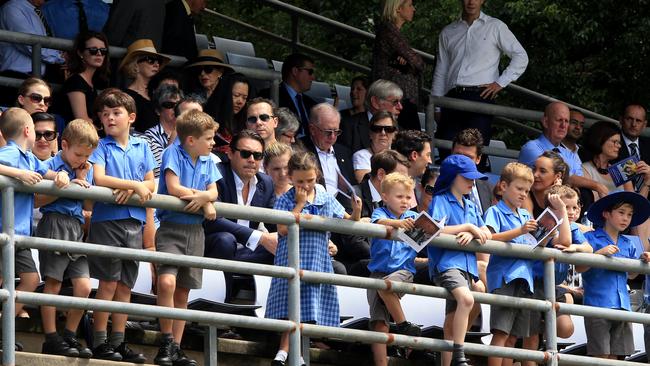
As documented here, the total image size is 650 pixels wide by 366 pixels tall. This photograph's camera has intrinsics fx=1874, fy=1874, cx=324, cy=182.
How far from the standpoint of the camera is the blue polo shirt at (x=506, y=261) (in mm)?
12805

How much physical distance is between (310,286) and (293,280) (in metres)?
0.57

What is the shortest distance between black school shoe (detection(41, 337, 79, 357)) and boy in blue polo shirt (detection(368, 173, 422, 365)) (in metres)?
2.16

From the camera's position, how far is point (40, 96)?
536 inches

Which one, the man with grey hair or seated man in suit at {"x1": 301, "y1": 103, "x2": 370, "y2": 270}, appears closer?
seated man in suit at {"x1": 301, "y1": 103, "x2": 370, "y2": 270}

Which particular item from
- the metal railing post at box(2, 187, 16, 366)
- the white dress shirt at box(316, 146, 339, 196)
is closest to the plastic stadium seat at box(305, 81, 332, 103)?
the white dress shirt at box(316, 146, 339, 196)

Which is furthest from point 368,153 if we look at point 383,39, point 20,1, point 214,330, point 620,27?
point 620,27

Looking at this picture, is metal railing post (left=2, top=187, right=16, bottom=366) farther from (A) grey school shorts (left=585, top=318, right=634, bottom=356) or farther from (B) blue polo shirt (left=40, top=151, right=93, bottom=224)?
(A) grey school shorts (left=585, top=318, right=634, bottom=356)

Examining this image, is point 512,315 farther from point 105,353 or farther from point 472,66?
point 472,66

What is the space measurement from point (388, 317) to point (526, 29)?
11.5 metres

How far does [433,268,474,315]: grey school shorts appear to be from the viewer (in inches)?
486

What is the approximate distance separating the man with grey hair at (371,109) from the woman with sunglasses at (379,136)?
65cm

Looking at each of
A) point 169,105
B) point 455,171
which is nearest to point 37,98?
point 169,105

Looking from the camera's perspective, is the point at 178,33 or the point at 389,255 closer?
the point at 389,255

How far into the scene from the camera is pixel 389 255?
41.7 feet
